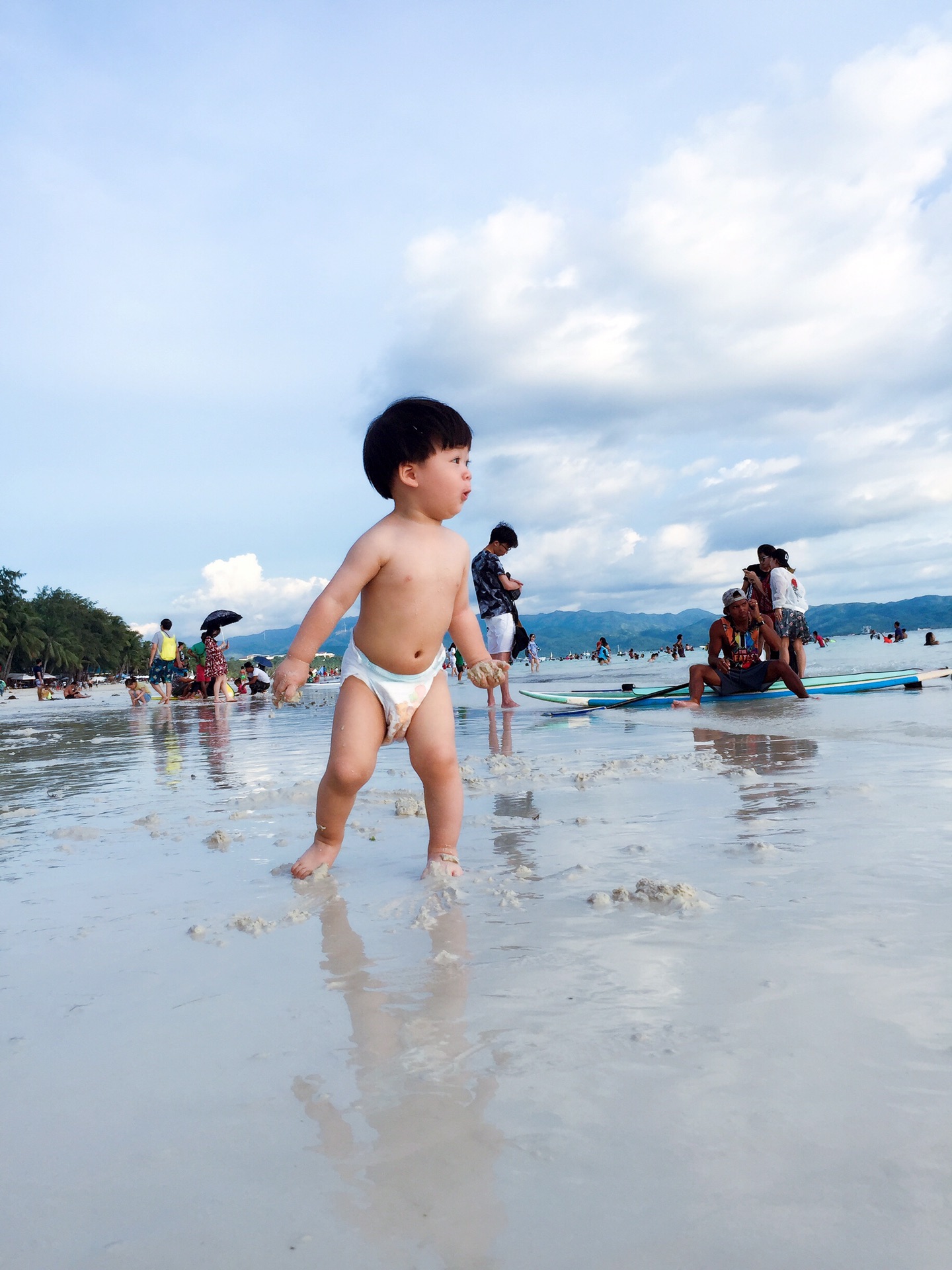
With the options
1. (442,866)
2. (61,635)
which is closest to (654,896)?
(442,866)

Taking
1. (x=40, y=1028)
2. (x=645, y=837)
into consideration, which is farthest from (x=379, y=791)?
(x=40, y=1028)

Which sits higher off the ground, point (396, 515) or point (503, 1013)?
point (396, 515)

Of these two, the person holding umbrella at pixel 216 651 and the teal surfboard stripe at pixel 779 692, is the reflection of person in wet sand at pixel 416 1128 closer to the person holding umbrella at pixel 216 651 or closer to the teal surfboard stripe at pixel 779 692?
the teal surfboard stripe at pixel 779 692

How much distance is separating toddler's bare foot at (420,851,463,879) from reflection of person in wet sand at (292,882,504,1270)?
800 millimetres

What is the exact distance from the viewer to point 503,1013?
1.51m

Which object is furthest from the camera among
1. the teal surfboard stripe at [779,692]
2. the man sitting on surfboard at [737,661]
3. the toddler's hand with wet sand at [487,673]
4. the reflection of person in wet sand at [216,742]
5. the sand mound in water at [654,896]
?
the teal surfboard stripe at [779,692]

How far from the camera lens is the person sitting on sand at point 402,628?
280cm

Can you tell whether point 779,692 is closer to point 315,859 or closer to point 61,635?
point 315,859

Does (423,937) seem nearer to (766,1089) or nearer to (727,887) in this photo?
(727,887)

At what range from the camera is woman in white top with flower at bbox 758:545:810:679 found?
33.8ft

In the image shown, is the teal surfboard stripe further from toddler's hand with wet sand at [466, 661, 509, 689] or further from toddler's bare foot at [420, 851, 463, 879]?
toddler's bare foot at [420, 851, 463, 879]

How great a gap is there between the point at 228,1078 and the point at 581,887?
1.16 m

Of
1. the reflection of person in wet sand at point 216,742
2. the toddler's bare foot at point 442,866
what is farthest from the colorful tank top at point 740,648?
the toddler's bare foot at point 442,866

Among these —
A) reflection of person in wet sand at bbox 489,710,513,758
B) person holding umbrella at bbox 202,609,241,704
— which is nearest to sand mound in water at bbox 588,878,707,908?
reflection of person in wet sand at bbox 489,710,513,758
